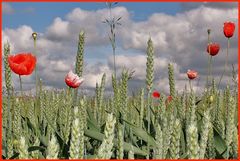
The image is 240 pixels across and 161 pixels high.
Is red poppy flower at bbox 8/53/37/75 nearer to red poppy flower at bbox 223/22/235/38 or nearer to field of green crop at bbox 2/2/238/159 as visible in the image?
field of green crop at bbox 2/2/238/159

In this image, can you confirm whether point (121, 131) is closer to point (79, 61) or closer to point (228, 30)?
point (79, 61)

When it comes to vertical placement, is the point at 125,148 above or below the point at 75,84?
below

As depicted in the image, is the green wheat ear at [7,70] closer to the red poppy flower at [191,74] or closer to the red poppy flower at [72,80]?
the red poppy flower at [72,80]

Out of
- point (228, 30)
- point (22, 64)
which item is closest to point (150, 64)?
point (22, 64)

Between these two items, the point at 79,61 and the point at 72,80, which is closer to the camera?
the point at 79,61

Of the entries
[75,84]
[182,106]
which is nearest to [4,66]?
[75,84]

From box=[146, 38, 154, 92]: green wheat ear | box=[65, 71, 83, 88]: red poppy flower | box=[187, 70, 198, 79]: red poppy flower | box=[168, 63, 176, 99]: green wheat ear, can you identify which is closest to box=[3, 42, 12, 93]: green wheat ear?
box=[65, 71, 83, 88]: red poppy flower

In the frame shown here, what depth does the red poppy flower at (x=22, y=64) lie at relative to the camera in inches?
109

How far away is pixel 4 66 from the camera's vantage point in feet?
9.50

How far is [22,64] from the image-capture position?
277cm

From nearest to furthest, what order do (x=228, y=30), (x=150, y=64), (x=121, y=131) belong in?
(x=121, y=131), (x=150, y=64), (x=228, y=30)

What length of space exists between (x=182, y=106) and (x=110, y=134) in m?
2.14

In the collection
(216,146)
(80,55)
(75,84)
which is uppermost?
(80,55)

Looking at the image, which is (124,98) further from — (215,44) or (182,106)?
(215,44)
